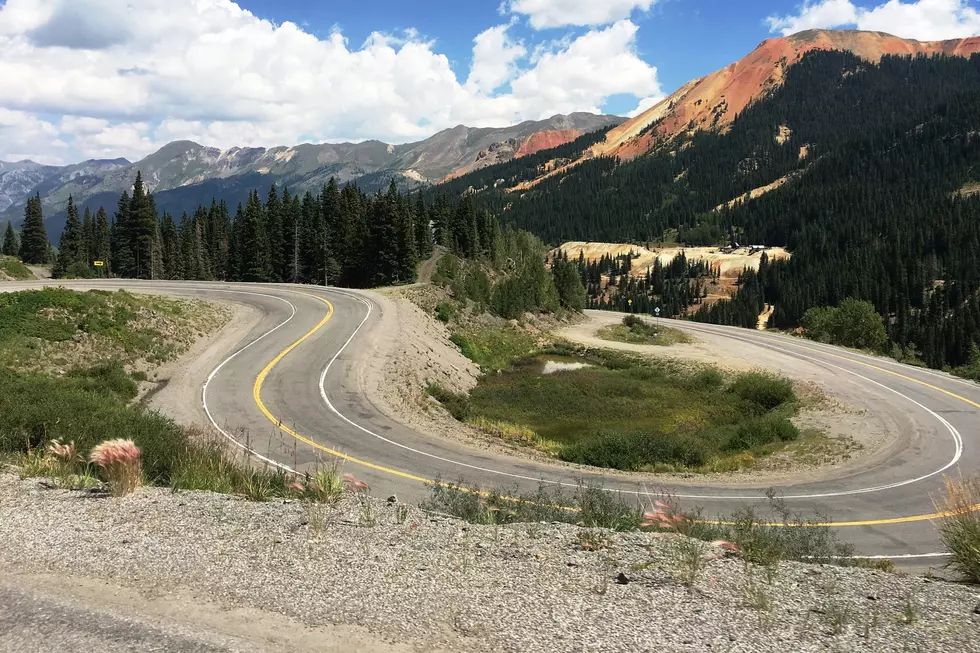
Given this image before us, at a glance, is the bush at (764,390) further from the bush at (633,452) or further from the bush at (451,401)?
the bush at (451,401)

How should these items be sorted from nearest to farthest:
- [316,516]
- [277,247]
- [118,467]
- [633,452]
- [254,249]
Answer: [316,516] < [118,467] < [633,452] < [254,249] < [277,247]

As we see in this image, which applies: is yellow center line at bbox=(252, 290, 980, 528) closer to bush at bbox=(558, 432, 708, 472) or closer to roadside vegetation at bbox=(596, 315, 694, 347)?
bush at bbox=(558, 432, 708, 472)

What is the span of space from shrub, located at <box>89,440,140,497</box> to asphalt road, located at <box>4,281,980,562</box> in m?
6.07

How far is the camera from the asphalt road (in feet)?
57.1

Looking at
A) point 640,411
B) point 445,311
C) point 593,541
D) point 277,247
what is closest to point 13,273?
point 277,247

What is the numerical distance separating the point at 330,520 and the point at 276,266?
7755 cm

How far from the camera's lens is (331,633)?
215 inches

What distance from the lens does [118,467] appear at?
8.79 meters

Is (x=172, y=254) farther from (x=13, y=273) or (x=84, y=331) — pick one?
(x=84, y=331)

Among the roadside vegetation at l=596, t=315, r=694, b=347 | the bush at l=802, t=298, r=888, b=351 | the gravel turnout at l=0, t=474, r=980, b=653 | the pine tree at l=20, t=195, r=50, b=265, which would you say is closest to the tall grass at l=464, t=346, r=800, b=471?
the roadside vegetation at l=596, t=315, r=694, b=347

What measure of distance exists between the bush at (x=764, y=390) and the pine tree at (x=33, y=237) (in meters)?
105

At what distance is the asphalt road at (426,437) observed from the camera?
685 inches

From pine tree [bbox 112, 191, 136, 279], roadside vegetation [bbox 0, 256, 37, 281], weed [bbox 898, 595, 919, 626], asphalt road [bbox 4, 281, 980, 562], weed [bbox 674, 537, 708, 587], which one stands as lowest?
asphalt road [bbox 4, 281, 980, 562]

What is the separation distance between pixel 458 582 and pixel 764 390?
38.8 meters
